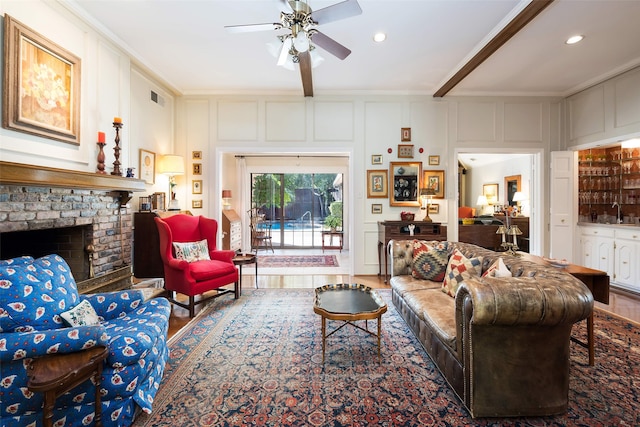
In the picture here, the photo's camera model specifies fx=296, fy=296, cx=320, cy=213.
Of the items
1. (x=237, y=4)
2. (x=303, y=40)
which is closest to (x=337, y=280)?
(x=303, y=40)

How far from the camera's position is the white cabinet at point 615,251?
13.1 feet

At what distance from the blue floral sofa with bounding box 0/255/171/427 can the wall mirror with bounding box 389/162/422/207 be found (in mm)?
4093

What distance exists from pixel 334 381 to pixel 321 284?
8.10 ft

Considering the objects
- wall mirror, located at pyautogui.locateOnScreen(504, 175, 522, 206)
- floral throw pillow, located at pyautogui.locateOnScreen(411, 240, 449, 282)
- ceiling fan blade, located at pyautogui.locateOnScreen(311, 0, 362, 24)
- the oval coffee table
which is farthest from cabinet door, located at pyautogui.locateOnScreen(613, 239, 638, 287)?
ceiling fan blade, located at pyautogui.locateOnScreen(311, 0, 362, 24)

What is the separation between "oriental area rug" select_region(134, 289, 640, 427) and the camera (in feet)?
5.66

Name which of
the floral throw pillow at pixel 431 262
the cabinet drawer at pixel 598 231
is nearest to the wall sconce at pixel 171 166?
the floral throw pillow at pixel 431 262

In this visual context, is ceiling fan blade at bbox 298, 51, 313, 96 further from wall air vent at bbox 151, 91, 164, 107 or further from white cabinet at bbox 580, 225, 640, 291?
white cabinet at bbox 580, 225, 640, 291

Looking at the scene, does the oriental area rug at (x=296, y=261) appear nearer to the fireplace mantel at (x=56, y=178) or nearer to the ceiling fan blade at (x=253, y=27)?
the fireplace mantel at (x=56, y=178)

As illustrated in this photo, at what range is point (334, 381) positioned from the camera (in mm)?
2080

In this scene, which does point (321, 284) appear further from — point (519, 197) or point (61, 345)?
point (519, 197)

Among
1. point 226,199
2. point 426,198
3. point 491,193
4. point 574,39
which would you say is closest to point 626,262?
point 426,198

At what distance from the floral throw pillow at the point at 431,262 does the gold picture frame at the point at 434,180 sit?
6.85 feet

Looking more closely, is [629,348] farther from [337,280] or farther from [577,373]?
[337,280]

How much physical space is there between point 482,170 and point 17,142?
10.5 metres
